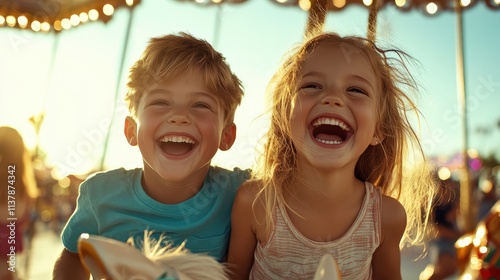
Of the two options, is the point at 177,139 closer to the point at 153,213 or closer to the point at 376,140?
the point at 153,213

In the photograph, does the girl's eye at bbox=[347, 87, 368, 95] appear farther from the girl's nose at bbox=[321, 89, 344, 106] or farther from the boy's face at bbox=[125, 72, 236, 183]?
the boy's face at bbox=[125, 72, 236, 183]

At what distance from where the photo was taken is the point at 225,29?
3.92 feet

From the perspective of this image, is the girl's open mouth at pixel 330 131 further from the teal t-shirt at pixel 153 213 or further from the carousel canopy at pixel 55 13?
the carousel canopy at pixel 55 13

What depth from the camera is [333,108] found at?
867mm

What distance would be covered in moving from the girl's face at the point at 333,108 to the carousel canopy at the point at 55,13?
0.47 meters

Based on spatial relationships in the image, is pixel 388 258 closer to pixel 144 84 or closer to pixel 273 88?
pixel 273 88

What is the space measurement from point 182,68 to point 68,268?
1.42ft

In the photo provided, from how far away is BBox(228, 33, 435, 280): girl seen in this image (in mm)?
895

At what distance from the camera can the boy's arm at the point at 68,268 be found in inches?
40.4

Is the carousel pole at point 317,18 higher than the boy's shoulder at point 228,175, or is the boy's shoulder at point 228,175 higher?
the carousel pole at point 317,18

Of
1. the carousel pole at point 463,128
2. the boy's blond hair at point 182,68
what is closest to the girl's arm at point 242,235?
the boy's blond hair at point 182,68

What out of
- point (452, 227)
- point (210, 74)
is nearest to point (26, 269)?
point (210, 74)

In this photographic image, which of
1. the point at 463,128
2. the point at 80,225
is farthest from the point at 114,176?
the point at 463,128

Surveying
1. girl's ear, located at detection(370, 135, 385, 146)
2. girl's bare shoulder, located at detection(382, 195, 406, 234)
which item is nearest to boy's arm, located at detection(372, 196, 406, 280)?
girl's bare shoulder, located at detection(382, 195, 406, 234)
